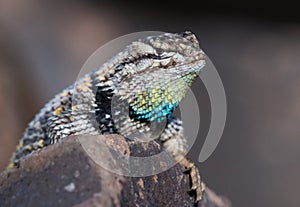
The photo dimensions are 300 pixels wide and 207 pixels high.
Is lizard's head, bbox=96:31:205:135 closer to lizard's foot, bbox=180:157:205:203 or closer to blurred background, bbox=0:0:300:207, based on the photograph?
lizard's foot, bbox=180:157:205:203

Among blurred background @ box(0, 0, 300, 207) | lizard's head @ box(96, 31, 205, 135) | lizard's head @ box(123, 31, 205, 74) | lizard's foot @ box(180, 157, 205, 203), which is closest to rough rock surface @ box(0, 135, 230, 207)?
lizard's foot @ box(180, 157, 205, 203)

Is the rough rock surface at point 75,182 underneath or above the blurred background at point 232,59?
→ above

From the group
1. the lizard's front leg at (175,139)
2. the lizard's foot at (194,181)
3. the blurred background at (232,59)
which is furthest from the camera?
the blurred background at (232,59)

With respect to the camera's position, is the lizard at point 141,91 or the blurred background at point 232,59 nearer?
the lizard at point 141,91

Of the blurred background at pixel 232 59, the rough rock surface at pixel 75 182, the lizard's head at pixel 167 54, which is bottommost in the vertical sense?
the blurred background at pixel 232 59

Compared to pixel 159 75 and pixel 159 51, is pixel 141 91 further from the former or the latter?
pixel 159 51

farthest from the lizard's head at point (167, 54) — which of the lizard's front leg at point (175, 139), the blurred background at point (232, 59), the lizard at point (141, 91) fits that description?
the blurred background at point (232, 59)

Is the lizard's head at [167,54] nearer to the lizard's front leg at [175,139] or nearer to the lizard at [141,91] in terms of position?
the lizard at [141,91]

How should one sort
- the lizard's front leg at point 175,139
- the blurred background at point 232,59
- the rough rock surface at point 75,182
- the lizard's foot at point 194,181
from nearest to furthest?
the rough rock surface at point 75,182, the lizard's foot at point 194,181, the lizard's front leg at point 175,139, the blurred background at point 232,59
